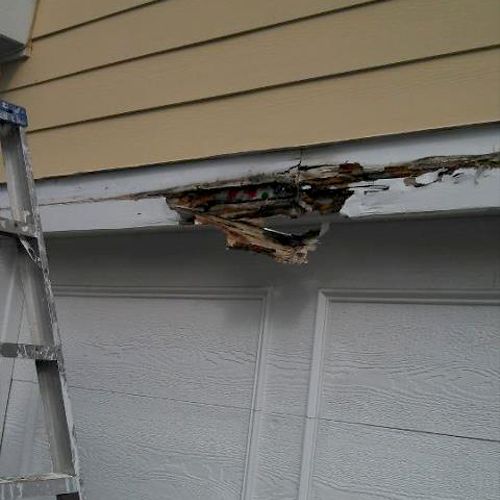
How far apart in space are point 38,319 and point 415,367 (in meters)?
0.98

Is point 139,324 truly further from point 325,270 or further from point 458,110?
point 458,110

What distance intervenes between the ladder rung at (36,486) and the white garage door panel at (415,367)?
689mm

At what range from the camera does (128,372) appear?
7.34 feet

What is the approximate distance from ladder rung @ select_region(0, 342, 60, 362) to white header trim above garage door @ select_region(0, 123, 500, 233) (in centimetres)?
60

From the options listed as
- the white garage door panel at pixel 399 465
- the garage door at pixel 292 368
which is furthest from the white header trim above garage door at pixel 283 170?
the white garage door panel at pixel 399 465

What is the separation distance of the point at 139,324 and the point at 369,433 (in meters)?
0.92

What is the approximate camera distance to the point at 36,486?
4.69 ft

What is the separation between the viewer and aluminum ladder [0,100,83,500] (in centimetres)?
153

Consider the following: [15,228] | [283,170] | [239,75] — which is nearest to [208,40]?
[239,75]

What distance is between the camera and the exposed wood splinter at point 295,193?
1.60 m

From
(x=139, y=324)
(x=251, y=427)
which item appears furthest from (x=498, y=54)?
(x=139, y=324)

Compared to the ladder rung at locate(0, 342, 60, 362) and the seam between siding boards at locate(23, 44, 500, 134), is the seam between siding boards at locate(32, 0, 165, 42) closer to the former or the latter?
the seam between siding boards at locate(23, 44, 500, 134)

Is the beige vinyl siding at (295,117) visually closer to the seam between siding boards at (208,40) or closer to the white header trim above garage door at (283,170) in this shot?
the white header trim above garage door at (283,170)

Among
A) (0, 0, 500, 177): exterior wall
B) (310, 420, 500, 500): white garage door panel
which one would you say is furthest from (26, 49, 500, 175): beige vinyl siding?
(310, 420, 500, 500): white garage door panel
